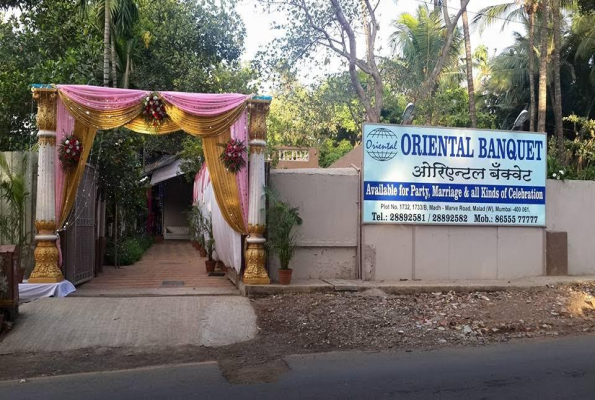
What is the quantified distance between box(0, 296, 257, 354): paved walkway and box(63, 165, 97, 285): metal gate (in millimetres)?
1197

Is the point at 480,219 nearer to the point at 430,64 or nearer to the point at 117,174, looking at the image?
the point at 117,174

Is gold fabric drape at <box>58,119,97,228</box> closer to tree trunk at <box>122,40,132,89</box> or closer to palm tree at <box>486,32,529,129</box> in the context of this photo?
tree trunk at <box>122,40,132,89</box>

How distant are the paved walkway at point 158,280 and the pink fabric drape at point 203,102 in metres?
3.17

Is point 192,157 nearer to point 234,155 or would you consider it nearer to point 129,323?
point 234,155

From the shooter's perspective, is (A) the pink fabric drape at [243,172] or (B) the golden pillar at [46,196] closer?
(B) the golden pillar at [46,196]

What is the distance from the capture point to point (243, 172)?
955cm

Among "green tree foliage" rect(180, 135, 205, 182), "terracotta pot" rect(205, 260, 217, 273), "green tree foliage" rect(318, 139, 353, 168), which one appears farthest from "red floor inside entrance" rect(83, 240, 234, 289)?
"green tree foliage" rect(318, 139, 353, 168)

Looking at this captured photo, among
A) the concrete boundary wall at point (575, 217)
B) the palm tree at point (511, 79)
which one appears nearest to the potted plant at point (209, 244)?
the concrete boundary wall at point (575, 217)

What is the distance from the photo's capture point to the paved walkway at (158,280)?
31.2ft

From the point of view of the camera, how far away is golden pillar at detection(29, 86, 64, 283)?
28.8 ft

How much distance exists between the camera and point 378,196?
1029cm

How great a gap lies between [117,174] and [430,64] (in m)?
14.7

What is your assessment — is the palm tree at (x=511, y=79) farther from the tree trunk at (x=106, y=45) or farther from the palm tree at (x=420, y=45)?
the tree trunk at (x=106, y=45)

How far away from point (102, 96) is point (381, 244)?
18.6 feet
